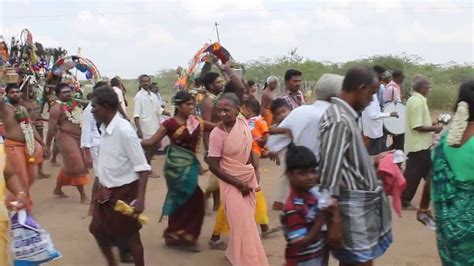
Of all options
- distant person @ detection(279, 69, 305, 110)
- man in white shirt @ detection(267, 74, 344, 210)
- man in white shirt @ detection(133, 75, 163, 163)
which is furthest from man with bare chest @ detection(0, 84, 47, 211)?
man in white shirt @ detection(133, 75, 163, 163)

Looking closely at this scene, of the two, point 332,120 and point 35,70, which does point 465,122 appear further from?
point 35,70

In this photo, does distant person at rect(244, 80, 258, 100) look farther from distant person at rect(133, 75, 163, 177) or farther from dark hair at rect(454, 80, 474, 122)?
dark hair at rect(454, 80, 474, 122)

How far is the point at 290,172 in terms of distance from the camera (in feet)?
12.1

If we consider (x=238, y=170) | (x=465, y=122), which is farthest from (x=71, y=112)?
(x=465, y=122)

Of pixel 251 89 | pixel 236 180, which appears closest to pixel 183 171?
pixel 236 180

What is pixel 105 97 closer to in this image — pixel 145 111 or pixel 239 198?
pixel 239 198

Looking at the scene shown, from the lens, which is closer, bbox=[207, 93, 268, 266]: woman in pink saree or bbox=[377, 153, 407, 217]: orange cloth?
bbox=[377, 153, 407, 217]: orange cloth

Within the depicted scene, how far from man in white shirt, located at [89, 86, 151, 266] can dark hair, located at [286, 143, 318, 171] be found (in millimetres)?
1502

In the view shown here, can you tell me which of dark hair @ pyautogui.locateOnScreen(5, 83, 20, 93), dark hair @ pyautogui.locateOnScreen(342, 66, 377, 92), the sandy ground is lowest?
the sandy ground

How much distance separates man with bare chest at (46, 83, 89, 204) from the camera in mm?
8461

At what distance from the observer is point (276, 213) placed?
7.80 m

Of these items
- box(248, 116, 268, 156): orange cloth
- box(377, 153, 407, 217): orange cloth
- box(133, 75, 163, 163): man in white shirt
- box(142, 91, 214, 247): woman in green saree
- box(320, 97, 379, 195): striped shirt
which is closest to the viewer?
box(320, 97, 379, 195): striped shirt

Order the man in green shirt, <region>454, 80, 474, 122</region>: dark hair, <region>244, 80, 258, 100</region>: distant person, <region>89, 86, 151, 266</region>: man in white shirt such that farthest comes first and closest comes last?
<region>244, 80, 258, 100</region>: distant person < the man in green shirt < <region>89, 86, 151, 266</region>: man in white shirt < <region>454, 80, 474, 122</region>: dark hair

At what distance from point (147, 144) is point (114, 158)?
37.5 inches
